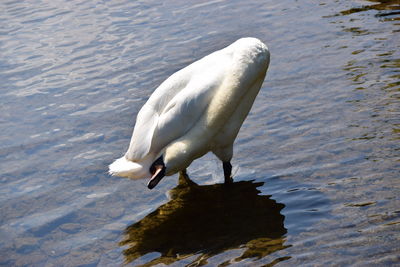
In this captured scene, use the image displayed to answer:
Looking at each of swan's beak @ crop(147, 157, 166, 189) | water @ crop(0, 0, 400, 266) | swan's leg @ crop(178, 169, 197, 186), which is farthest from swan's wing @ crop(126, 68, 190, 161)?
swan's leg @ crop(178, 169, 197, 186)

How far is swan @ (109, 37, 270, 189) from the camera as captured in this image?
19.7ft

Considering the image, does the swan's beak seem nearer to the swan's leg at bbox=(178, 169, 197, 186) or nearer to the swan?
the swan

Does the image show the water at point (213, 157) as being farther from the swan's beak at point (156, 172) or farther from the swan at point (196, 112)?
the swan at point (196, 112)

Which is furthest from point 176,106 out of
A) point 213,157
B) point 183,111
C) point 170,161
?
point 213,157

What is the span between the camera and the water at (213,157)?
543 cm

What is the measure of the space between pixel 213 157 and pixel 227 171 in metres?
0.77

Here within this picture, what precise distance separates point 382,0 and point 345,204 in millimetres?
6169

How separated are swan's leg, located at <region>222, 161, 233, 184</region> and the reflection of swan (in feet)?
0.21

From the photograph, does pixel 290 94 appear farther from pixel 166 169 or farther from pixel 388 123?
pixel 166 169

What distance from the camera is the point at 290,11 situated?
11336 millimetres

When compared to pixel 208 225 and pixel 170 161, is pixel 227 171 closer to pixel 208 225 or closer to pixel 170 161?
pixel 170 161

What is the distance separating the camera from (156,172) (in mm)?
6160

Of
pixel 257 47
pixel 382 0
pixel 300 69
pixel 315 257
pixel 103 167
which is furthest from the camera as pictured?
pixel 382 0

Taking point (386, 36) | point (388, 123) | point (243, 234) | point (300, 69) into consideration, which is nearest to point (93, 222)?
point (243, 234)
